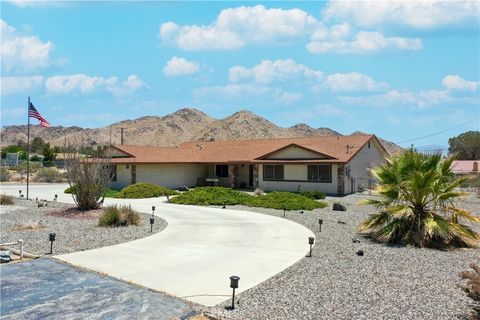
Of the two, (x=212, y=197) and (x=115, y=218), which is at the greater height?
(x=212, y=197)

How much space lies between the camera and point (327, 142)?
35.7 meters

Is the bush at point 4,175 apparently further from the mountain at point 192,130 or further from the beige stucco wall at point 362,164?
the mountain at point 192,130

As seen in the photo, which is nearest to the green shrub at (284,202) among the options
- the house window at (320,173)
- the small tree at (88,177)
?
the house window at (320,173)

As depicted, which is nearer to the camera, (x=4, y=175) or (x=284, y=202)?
(x=284, y=202)

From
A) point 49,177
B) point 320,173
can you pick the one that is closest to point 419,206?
point 320,173

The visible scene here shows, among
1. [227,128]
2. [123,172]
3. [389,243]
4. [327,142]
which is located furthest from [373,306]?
[227,128]

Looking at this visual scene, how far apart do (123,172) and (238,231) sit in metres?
23.7

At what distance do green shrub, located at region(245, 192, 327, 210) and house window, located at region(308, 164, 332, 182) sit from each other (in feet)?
22.8

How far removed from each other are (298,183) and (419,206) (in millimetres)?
19059

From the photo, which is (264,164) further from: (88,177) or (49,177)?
(49,177)

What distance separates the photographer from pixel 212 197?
25391 millimetres

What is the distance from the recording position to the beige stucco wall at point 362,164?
32.1 meters

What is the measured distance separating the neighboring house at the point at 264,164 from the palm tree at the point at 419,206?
1594 centimetres

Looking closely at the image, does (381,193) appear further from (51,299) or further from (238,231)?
(51,299)
